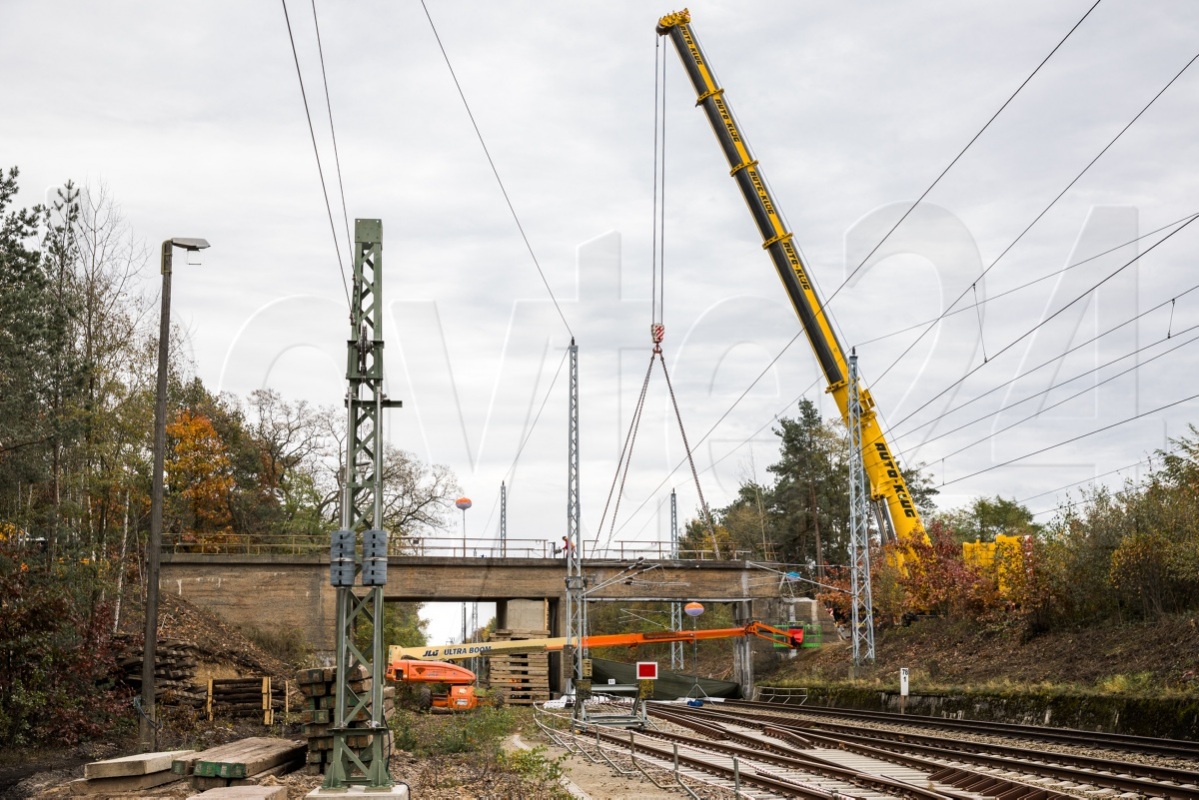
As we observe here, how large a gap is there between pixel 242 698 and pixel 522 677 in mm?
13295

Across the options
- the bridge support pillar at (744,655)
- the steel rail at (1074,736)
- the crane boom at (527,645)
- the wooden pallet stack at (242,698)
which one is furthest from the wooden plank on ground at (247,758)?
the bridge support pillar at (744,655)

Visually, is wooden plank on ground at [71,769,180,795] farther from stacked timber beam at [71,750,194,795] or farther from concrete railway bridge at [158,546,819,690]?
concrete railway bridge at [158,546,819,690]

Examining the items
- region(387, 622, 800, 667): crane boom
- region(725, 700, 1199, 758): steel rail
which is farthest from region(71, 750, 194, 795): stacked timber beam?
region(387, 622, 800, 667): crane boom

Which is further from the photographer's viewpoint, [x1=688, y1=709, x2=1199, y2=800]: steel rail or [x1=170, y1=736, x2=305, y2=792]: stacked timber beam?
[x1=170, y1=736, x2=305, y2=792]: stacked timber beam

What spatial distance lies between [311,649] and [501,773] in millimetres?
28429

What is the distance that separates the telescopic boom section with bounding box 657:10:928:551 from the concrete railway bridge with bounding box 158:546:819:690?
1011 centimetres

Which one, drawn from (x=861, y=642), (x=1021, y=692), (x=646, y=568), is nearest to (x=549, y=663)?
(x=646, y=568)

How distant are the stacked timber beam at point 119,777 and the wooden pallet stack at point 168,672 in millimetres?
13766

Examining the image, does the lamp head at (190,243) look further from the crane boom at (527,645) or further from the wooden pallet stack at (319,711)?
the crane boom at (527,645)

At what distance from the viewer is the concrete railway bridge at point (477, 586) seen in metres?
46.8

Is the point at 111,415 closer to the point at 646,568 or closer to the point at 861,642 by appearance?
the point at 646,568

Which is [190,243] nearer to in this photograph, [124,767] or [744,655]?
[124,767]

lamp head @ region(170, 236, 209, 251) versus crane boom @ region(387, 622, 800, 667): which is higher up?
lamp head @ region(170, 236, 209, 251)

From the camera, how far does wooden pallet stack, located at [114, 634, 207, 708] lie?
1238 inches
